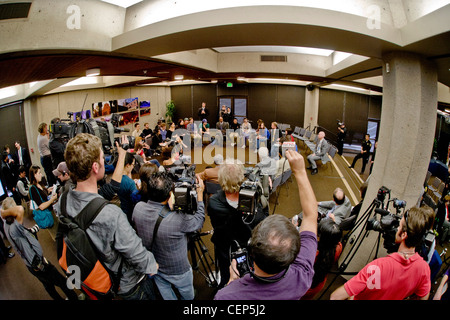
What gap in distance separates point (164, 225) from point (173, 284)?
67cm

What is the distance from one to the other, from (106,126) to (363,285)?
11.2 feet

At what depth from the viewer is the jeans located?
2.23m

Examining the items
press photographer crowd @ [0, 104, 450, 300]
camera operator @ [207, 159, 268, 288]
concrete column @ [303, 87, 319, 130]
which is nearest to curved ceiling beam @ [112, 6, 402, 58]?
press photographer crowd @ [0, 104, 450, 300]

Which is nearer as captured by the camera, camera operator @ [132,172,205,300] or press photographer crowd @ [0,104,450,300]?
press photographer crowd @ [0,104,450,300]

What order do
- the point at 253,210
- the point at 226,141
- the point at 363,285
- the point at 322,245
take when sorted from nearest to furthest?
the point at 363,285
the point at 253,210
the point at 322,245
the point at 226,141

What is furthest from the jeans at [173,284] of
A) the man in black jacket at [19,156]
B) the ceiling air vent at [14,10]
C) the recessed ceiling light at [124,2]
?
the man in black jacket at [19,156]

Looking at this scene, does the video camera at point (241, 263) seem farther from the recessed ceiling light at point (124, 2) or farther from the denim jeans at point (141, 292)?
the recessed ceiling light at point (124, 2)

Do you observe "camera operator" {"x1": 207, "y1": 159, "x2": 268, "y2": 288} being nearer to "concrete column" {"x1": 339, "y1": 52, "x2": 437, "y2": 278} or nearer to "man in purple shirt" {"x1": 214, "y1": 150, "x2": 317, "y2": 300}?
"man in purple shirt" {"x1": 214, "y1": 150, "x2": 317, "y2": 300}

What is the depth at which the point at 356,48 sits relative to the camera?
3135mm

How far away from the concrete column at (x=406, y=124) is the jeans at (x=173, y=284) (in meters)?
2.54

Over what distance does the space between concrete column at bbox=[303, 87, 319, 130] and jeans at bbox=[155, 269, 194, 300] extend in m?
11.3

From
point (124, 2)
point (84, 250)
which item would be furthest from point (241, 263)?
point (124, 2)

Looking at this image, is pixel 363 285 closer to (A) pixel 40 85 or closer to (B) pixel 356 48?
(B) pixel 356 48
